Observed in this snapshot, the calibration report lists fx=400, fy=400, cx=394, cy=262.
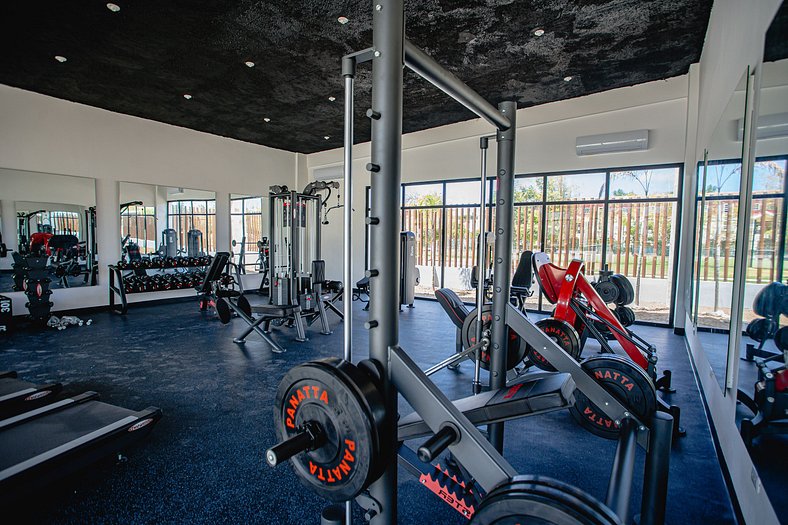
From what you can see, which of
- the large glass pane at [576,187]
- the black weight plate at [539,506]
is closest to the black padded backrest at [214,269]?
the black weight plate at [539,506]

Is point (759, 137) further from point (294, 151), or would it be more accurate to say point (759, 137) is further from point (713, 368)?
point (294, 151)

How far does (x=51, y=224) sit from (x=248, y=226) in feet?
9.85

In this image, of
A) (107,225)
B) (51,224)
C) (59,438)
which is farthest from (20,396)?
(51,224)

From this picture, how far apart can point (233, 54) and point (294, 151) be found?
453cm

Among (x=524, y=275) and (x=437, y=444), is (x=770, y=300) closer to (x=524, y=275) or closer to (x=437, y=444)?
(x=437, y=444)

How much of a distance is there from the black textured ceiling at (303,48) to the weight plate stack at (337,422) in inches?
118

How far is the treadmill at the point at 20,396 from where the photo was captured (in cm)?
214

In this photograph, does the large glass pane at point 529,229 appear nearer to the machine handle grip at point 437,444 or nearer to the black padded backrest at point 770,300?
the black padded backrest at point 770,300

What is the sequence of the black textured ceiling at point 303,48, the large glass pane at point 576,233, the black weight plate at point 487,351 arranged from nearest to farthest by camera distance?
the black weight plate at point 487,351, the black textured ceiling at point 303,48, the large glass pane at point 576,233

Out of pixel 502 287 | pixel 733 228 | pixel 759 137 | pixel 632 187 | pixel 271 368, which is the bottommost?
pixel 271 368

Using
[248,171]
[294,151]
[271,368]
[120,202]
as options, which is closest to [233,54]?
[271,368]

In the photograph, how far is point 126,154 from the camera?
5.88 m

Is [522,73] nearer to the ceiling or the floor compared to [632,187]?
nearer to the ceiling

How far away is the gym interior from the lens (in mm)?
1062
